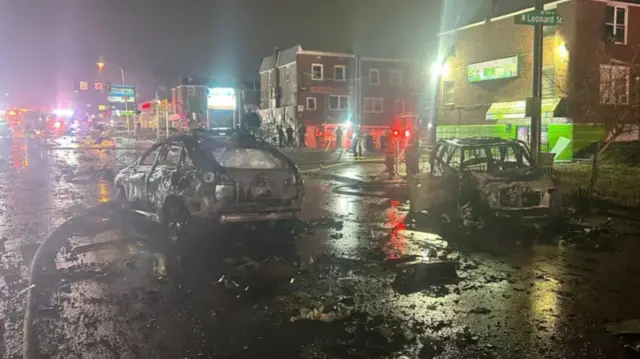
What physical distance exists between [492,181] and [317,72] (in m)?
47.1

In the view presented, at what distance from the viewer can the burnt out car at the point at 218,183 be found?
8531 millimetres

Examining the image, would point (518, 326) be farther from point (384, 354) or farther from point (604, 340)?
point (384, 354)

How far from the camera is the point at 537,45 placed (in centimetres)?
1386

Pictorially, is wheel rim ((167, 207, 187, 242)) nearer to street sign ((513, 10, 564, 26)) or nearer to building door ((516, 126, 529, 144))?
street sign ((513, 10, 564, 26))

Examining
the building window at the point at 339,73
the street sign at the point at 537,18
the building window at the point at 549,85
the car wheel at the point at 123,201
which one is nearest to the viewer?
the car wheel at the point at 123,201

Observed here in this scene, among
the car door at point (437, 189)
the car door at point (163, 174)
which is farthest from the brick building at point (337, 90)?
the car door at point (163, 174)

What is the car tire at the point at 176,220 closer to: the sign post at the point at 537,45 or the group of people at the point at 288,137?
the sign post at the point at 537,45

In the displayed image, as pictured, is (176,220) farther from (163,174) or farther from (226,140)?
(226,140)

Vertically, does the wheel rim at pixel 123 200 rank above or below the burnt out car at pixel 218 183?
below

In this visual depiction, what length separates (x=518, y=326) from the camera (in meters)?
5.29

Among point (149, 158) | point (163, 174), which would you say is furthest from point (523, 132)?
point (163, 174)

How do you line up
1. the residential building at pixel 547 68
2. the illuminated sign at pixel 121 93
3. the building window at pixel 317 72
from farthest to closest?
the illuminated sign at pixel 121 93 → the building window at pixel 317 72 → the residential building at pixel 547 68

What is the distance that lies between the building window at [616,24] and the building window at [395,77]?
30.2m

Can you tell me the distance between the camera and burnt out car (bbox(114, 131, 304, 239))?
853 cm
